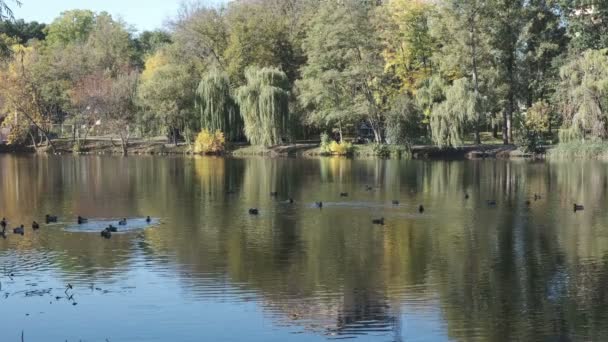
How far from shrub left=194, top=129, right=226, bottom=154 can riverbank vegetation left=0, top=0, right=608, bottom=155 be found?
0.48 meters

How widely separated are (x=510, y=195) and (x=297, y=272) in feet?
58.0

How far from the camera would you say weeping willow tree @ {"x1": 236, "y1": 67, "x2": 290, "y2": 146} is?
62688 millimetres

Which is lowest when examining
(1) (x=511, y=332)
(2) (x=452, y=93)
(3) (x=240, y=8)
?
(1) (x=511, y=332)

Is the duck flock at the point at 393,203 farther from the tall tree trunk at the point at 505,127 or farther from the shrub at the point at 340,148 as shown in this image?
the tall tree trunk at the point at 505,127

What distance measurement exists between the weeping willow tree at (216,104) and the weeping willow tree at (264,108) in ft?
4.82

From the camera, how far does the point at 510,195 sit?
32.8 metres

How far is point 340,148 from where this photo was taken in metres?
62.5

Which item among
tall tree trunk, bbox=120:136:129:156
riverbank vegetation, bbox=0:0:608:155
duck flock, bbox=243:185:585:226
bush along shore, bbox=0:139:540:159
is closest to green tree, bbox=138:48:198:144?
riverbank vegetation, bbox=0:0:608:155

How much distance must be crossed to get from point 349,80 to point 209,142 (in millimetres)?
12109

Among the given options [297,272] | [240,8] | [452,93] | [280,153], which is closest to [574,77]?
[452,93]

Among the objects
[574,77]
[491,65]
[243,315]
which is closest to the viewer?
[243,315]

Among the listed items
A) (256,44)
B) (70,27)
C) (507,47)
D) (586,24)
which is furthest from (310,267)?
(70,27)

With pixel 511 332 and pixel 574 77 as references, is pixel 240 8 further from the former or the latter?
pixel 511 332

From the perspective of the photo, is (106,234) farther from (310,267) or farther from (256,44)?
(256,44)
